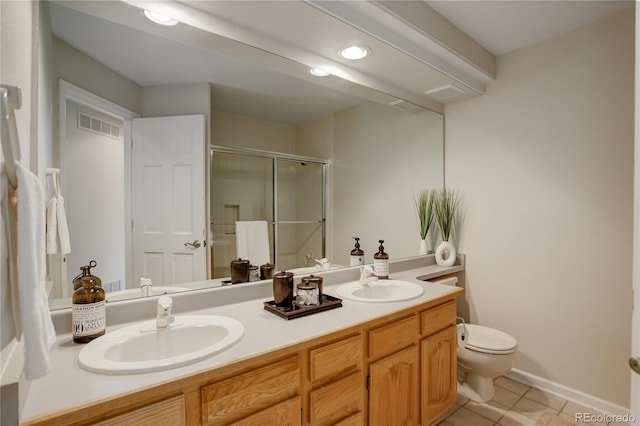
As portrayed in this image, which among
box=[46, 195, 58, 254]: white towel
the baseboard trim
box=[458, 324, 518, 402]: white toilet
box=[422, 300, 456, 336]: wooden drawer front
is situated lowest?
the baseboard trim

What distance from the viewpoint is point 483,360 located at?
75.0 inches

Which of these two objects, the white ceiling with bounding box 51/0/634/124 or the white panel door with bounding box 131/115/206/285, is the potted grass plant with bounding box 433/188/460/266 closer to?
the white ceiling with bounding box 51/0/634/124

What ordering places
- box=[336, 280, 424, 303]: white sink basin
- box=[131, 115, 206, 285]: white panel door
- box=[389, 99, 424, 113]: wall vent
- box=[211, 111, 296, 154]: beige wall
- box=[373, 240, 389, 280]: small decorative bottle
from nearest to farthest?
Answer: 1. box=[131, 115, 206, 285]: white panel door
2. box=[211, 111, 296, 154]: beige wall
3. box=[336, 280, 424, 303]: white sink basin
4. box=[373, 240, 389, 280]: small decorative bottle
5. box=[389, 99, 424, 113]: wall vent

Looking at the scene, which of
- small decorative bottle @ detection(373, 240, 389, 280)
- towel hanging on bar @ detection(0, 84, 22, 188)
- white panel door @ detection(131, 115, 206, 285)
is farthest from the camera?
small decorative bottle @ detection(373, 240, 389, 280)

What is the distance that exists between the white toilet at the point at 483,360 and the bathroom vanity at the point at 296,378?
0.27 m

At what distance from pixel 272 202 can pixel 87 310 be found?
3.30ft

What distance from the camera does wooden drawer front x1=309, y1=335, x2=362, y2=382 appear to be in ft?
3.70

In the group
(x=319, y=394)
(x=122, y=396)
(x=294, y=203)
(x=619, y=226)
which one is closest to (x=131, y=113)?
(x=294, y=203)

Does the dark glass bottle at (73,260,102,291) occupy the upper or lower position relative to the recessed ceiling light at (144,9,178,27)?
lower

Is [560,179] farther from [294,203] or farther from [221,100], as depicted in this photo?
[221,100]

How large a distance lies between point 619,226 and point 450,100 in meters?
1.47

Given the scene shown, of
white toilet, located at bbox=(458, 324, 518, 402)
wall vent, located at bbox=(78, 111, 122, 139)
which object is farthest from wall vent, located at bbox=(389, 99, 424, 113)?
wall vent, located at bbox=(78, 111, 122, 139)

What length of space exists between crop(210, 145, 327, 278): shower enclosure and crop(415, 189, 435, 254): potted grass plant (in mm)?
1005

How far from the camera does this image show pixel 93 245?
125cm
